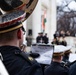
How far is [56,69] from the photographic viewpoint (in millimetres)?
4109

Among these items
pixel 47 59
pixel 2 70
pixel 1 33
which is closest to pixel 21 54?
pixel 1 33

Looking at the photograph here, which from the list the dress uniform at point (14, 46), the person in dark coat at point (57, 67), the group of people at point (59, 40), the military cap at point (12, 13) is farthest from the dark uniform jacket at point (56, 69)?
the group of people at point (59, 40)

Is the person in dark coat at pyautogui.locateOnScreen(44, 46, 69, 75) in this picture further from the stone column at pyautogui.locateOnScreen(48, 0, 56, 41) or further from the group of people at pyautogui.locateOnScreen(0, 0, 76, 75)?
the stone column at pyautogui.locateOnScreen(48, 0, 56, 41)

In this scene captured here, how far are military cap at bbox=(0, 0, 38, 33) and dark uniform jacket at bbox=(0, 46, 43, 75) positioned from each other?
147 mm

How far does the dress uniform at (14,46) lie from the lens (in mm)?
2250

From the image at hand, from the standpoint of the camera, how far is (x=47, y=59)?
3455 millimetres

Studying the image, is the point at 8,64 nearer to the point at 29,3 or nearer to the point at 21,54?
the point at 21,54

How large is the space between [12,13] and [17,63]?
1.10 feet

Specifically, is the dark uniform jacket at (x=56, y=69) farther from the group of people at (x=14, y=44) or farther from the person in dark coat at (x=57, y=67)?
the group of people at (x=14, y=44)

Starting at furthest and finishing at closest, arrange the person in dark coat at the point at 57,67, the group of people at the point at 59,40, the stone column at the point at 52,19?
1. the stone column at the point at 52,19
2. the group of people at the point at 59,40
3. the person in dark coat at the point at 57,67

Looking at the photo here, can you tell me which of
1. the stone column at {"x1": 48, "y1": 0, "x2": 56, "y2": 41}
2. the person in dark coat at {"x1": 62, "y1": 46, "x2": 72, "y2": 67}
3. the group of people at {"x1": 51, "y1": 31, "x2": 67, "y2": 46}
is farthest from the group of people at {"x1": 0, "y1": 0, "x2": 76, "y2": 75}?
the stone column at {"x1": 48, "y1": 0, "x2": 56, "y2": 41}

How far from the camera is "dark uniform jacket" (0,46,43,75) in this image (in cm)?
225

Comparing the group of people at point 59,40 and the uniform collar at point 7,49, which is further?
the group of people at point 59,40

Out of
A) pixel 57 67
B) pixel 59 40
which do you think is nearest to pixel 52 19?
pixel 59 40
